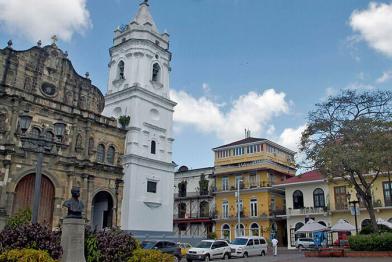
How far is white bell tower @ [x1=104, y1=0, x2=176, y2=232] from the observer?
36.8 m

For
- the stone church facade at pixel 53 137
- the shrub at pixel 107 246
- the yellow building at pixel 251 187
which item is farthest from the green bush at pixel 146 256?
the yellow building at pixel 251 187

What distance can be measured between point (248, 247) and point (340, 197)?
15548 mm

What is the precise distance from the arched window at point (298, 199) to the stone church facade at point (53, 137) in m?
21.0

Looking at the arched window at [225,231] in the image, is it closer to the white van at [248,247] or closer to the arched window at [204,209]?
the arched window at [204,209]

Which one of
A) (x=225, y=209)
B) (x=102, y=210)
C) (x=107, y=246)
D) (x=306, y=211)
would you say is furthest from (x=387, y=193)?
(x=107, y=246)

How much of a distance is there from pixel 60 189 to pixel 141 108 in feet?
36.8

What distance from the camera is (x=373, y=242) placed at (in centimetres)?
2352

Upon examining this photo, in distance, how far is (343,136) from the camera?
83.8ft

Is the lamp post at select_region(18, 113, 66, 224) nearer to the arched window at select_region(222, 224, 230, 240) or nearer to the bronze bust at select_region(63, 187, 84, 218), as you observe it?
the bronze bust at select_region(63, 187, 84, 218)

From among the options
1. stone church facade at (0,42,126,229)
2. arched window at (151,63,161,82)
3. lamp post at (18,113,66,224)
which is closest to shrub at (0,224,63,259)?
lamp post at (18,113,66,224)

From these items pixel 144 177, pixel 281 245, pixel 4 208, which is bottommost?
pixel 281 245

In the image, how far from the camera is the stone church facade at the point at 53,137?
29.3m

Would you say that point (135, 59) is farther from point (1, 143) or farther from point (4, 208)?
point (4, 208)

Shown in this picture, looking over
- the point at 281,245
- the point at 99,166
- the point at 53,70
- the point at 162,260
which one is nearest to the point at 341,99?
the point at 162,260
